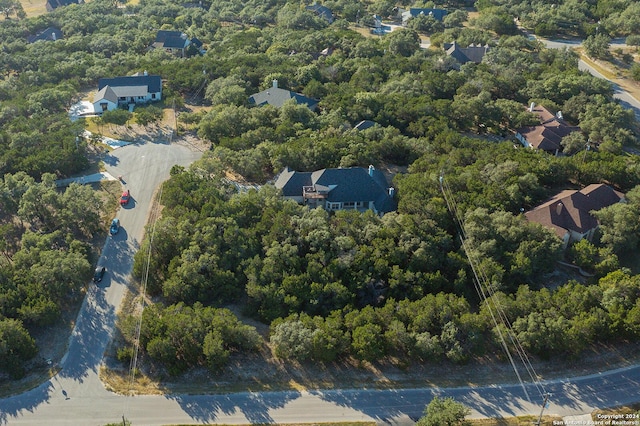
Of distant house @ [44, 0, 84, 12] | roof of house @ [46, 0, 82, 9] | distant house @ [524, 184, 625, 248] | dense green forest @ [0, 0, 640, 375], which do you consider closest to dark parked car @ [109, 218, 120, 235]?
dense green forest @ [0, 0, 640, 375]

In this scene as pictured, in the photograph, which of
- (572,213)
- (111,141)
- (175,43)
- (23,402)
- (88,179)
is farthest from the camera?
(175,43)

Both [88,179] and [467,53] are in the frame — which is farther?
[467,53]

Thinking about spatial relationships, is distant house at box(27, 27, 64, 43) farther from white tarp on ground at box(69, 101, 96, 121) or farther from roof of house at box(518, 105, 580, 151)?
roof of house at box(518, 105, 580, 151)

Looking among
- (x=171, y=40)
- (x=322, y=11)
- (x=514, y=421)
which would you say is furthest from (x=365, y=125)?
(x=322, y=11)

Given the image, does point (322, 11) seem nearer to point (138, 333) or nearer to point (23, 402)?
point (138, 333)

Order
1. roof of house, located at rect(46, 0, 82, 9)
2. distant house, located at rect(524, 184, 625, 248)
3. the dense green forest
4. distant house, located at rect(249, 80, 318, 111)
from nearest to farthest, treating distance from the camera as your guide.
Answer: the dense green forest
distant house, located at rect(524, 184, 625, 248)
distant house, located at rect(249, 80, 318, 111)
roof of house, located at rect(46, 0, 82, 9)

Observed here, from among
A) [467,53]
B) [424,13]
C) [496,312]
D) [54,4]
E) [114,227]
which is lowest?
[54,4]

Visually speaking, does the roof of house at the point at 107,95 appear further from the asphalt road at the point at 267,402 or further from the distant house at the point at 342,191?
the asphalt road at the point at 267,402

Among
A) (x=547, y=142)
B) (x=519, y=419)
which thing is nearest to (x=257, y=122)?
(x=547, y=142)

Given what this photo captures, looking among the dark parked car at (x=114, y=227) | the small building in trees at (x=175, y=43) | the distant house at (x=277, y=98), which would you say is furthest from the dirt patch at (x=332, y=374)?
the small building in trees at (x=175, y=43)
